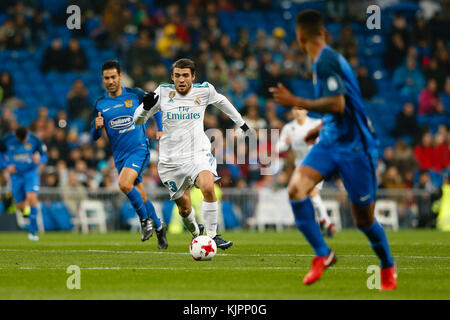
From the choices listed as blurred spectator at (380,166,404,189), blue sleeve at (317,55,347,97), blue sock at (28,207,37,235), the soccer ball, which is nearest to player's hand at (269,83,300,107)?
blue sleeve at (317,55,347,97)

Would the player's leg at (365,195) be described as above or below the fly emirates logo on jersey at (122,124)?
below

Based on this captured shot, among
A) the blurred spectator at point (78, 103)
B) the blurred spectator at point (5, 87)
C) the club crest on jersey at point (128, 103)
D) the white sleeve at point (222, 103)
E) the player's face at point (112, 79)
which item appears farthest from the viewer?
the blurred spectator at point (5, 87)

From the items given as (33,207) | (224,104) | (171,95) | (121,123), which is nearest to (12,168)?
(33,207)

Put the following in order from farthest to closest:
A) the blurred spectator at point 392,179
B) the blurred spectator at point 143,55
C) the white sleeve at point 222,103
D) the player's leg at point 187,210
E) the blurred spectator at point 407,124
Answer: the blurred spectator at point 407,124
the blurred spectator at point 143,55
the blurred spectator at point 392,179
the player's leg at point 187,210
the white sleeve at point 222,103

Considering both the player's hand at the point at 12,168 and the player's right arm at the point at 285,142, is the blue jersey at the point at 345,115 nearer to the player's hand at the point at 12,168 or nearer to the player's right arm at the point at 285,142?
the player's right arm at the point at 285,142

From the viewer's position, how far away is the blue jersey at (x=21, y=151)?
1903 cm

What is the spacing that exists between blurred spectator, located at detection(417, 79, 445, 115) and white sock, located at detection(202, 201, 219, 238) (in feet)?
53.3

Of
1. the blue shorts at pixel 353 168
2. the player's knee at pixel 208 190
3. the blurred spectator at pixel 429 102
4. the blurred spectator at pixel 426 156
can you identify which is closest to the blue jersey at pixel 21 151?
the player's knee at pixel 208 190

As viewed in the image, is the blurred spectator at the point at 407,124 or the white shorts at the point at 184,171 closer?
the white shorts at the point at 184,171

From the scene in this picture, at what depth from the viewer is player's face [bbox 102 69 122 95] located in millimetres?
13688

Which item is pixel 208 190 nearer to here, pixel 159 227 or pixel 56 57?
pixel 159 227

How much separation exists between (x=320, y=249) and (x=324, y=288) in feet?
1.23

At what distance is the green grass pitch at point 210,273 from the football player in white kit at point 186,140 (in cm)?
81
